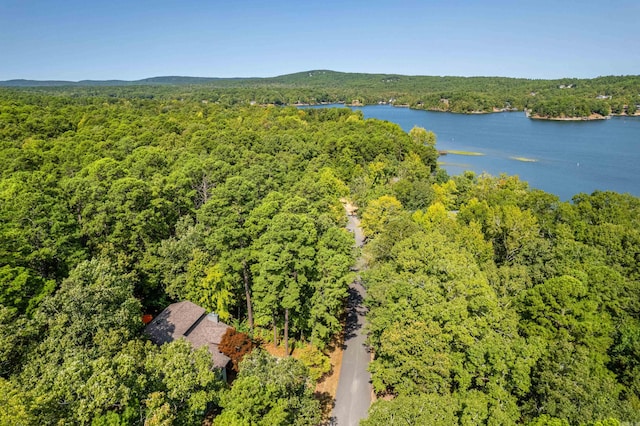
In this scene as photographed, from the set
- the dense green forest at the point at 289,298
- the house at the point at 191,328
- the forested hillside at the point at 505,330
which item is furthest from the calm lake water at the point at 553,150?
the house at the point at 191,328

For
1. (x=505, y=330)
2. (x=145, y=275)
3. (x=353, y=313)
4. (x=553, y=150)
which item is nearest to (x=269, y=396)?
(x=505, y=330)

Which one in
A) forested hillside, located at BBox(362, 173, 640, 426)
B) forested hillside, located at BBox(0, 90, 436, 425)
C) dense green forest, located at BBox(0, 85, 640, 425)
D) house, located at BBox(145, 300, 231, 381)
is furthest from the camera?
house, located at BBox(145, 300, 231, 381)

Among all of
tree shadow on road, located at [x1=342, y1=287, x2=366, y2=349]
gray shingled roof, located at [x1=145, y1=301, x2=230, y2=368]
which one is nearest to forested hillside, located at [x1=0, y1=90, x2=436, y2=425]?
gray shingled roof, located at [x1=145, y1=301, x2=230, y2=368]

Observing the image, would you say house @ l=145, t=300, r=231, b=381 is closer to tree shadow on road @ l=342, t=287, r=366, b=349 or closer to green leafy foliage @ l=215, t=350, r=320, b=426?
green leafy foliage @ l=215, t=350, r=320, b=426

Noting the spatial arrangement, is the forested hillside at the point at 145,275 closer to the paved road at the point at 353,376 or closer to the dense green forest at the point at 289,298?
the dense green forest at the point at 289,298

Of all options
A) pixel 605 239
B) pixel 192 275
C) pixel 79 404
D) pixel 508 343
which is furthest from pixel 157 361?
pixel 605 239

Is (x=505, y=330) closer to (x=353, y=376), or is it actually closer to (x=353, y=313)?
(x=353, y=376)
